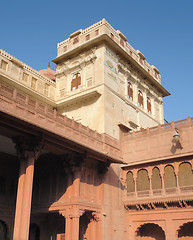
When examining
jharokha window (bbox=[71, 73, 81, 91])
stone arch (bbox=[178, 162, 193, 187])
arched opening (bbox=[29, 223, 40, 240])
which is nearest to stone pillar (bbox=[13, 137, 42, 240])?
arched opening (bbox=[29, 223, 40, 240])

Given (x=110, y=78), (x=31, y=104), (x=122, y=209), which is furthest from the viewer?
(x=110, y=78)

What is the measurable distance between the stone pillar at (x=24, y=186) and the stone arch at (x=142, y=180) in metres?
9.72

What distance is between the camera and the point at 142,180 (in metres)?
21.6

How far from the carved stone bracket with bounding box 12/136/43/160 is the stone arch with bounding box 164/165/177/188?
1003cm

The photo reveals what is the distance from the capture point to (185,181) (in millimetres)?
19719

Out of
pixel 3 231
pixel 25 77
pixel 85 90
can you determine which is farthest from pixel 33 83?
pixel 3 231

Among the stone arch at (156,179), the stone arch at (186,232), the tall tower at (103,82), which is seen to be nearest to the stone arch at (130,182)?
the stone arch at (156,179)

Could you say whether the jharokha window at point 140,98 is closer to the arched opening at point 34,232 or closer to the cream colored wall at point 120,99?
the cream colored wall at point 120,99

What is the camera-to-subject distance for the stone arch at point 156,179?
20.7 m

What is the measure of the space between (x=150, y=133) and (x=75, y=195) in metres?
8.28

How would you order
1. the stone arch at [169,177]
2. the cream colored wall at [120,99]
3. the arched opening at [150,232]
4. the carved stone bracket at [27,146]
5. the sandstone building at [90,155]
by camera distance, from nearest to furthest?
the carved stone bracket at [27,146] < the sandstone building at [90,155] < the stone arch at [169,177] < the arched opening at [150,232] < the cream colored wall at [120,99]

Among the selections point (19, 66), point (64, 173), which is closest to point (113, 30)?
point (19, 66)

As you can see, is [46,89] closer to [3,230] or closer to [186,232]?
[3,230]

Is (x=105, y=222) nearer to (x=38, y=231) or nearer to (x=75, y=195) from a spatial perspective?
(x=75, y=195)
